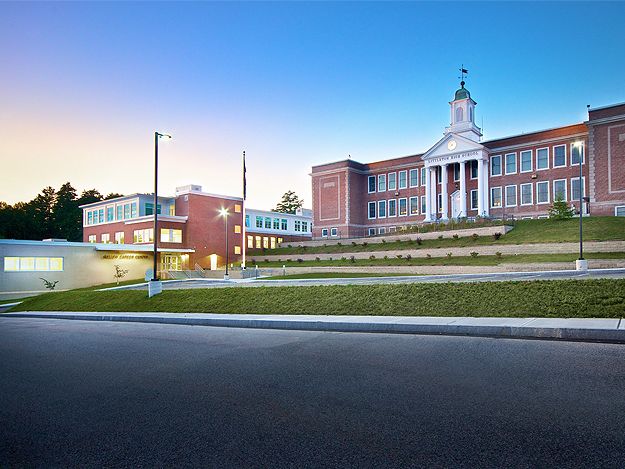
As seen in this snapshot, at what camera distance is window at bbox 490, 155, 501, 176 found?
54125mm

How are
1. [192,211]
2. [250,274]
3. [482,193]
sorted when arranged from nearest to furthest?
[250,274] → [482,193] → [192,211]

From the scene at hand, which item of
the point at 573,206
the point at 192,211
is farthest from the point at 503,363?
the point at 192,211

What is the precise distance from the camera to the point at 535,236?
36.6 meters

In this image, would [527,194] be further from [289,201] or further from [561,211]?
[289,201]

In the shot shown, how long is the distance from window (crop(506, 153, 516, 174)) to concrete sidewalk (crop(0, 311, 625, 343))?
150 ft

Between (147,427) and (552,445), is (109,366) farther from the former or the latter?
(552,445)

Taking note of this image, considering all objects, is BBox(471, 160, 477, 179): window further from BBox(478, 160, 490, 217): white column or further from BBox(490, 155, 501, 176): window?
BBox(490, 155, 501, 176): window

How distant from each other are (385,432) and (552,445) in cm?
153

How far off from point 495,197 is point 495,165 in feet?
12.6

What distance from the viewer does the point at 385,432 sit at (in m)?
4.66

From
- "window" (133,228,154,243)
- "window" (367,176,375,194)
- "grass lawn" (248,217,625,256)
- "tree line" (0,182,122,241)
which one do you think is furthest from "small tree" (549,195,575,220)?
"tree line" (0,182,122,241)

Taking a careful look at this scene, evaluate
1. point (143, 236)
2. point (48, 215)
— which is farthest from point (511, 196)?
point (48, 215)

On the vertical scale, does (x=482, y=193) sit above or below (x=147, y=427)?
above

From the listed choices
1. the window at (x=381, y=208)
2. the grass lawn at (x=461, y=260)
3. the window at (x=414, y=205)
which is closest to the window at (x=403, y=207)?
the window at (x=414, y=205)
